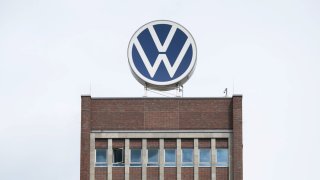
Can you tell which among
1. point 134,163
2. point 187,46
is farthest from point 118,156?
point 187,46

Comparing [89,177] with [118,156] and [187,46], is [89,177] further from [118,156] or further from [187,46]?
[187,46]

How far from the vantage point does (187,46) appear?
6363 inches

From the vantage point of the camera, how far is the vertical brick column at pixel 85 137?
159 m

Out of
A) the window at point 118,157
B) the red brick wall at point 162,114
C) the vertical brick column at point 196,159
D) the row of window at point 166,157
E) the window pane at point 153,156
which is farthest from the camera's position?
the red brick wall at point 162,114

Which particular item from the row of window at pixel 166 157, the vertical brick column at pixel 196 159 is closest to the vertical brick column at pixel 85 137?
the row of window at pixel 166 157

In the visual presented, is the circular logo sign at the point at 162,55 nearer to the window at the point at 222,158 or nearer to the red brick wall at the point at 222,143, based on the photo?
the red brick wall at the point at 222,143

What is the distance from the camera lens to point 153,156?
160 metres

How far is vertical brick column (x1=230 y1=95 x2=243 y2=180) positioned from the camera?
6245 inches

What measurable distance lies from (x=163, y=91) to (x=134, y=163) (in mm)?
7256

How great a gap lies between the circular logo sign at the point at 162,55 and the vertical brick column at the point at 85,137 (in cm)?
502

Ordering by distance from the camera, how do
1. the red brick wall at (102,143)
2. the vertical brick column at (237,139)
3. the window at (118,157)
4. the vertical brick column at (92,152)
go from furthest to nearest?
the red brick wall at (102,143)
the window at (118,157)
the vertical brick column at (92,152)
the vertical brick column at (237,139)

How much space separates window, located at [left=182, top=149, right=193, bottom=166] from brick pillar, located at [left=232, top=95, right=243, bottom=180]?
11.9ft

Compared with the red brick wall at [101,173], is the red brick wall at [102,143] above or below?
above

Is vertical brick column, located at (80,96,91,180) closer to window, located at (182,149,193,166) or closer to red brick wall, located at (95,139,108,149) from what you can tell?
red brick wall, located at (95,139,108,149)
